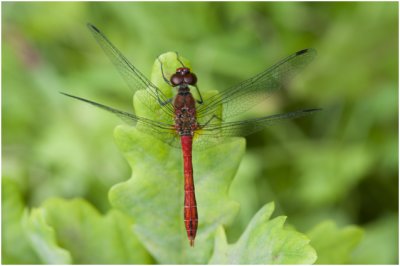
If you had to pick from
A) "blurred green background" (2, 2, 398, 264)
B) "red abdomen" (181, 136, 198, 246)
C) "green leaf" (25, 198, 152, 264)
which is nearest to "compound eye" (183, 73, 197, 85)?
"red abdomen" (181, 136, 198, 246)

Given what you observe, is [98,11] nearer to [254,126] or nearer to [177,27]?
[177,27]

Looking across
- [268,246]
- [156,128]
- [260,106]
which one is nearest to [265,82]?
A: [156,128]

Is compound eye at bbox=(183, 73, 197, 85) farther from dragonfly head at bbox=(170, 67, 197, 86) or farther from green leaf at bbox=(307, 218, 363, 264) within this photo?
green leaf at bbox=(307, 218, 363, 264)

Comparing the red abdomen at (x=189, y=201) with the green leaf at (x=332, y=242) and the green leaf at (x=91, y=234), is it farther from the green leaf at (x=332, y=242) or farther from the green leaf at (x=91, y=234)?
the green leaf at (x=332, y=242)

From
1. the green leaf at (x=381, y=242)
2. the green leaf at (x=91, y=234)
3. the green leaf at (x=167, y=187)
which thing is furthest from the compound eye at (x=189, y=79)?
the green leaf at (x=381, y=242)

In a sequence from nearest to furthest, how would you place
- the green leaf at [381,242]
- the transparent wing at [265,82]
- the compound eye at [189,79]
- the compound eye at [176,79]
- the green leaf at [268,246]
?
the green leaf at [268,246] → the compound eye at [176,79] → the compound eye at [189,79] → the transparent wing at [265,82] → the green leaf at [381,242]

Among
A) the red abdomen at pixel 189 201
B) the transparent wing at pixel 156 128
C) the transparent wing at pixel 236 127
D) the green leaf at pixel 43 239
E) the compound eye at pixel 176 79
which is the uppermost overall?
the compound eye at pixel 176 79
